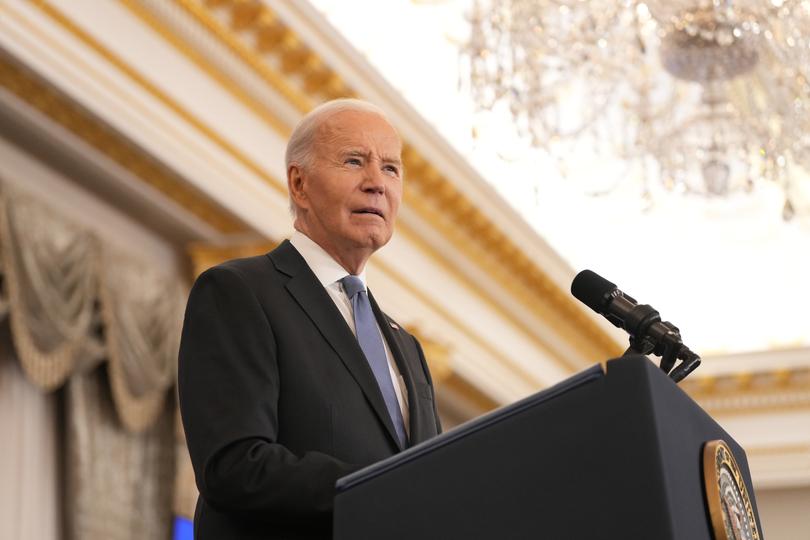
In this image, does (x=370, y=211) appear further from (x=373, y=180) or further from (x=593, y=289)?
(x=593, y=289)

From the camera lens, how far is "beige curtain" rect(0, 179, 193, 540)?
6.08 metres

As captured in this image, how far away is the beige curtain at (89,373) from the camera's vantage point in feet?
19.9

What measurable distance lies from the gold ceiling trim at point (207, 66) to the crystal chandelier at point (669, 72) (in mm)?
1173

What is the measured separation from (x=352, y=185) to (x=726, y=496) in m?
0.87

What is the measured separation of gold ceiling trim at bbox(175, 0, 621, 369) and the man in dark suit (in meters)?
4.55

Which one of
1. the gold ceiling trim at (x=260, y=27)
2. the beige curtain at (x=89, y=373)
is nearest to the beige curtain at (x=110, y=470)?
the beige curtain at (x=89, y=373)

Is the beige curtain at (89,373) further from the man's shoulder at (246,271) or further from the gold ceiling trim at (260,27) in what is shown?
the man's shoulder at (246,271)

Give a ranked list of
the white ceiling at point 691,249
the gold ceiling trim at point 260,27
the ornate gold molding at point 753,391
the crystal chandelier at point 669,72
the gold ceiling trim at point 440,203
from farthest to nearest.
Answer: the ornate gold molding at point 753,391 → the white ceiling at point 691,249 → the crystal chandelier at point 669,72 → the gold ceiling trim at point 440,203 → the gold ceiling trim at point 260,27

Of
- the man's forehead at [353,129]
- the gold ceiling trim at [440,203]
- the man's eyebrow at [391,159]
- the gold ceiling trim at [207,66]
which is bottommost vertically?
the man's eyebrow at [391,159]

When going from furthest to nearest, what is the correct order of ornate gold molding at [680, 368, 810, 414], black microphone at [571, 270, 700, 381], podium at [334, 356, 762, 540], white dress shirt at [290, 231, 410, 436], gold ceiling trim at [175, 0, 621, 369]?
ornate gold molding at [680, 368, 810, 414], gold ceiling trim at [175, 0, 621, 369], white dress shirt at [290, 231, 410, 436], black microphone at [571, 270, 700, 381], podium at [334, 356, 762, 540]

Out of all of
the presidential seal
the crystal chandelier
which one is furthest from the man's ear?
the crystal chandelier

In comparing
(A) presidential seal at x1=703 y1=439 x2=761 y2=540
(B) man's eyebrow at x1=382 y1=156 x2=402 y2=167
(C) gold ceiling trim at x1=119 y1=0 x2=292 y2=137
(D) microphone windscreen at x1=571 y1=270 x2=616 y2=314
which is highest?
(C) gold ceiling trim at x1=119 y1=0 x2=292 y2=137

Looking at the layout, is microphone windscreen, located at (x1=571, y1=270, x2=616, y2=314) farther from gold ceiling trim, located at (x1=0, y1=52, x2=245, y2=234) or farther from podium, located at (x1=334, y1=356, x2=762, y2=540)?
gold ceiling trim, located at (x1=0, y1=52, x2=245, y2=234)

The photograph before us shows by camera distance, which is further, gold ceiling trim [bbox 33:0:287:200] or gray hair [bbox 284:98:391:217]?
gold ceiling trim [bbox 33:0:287:200]
